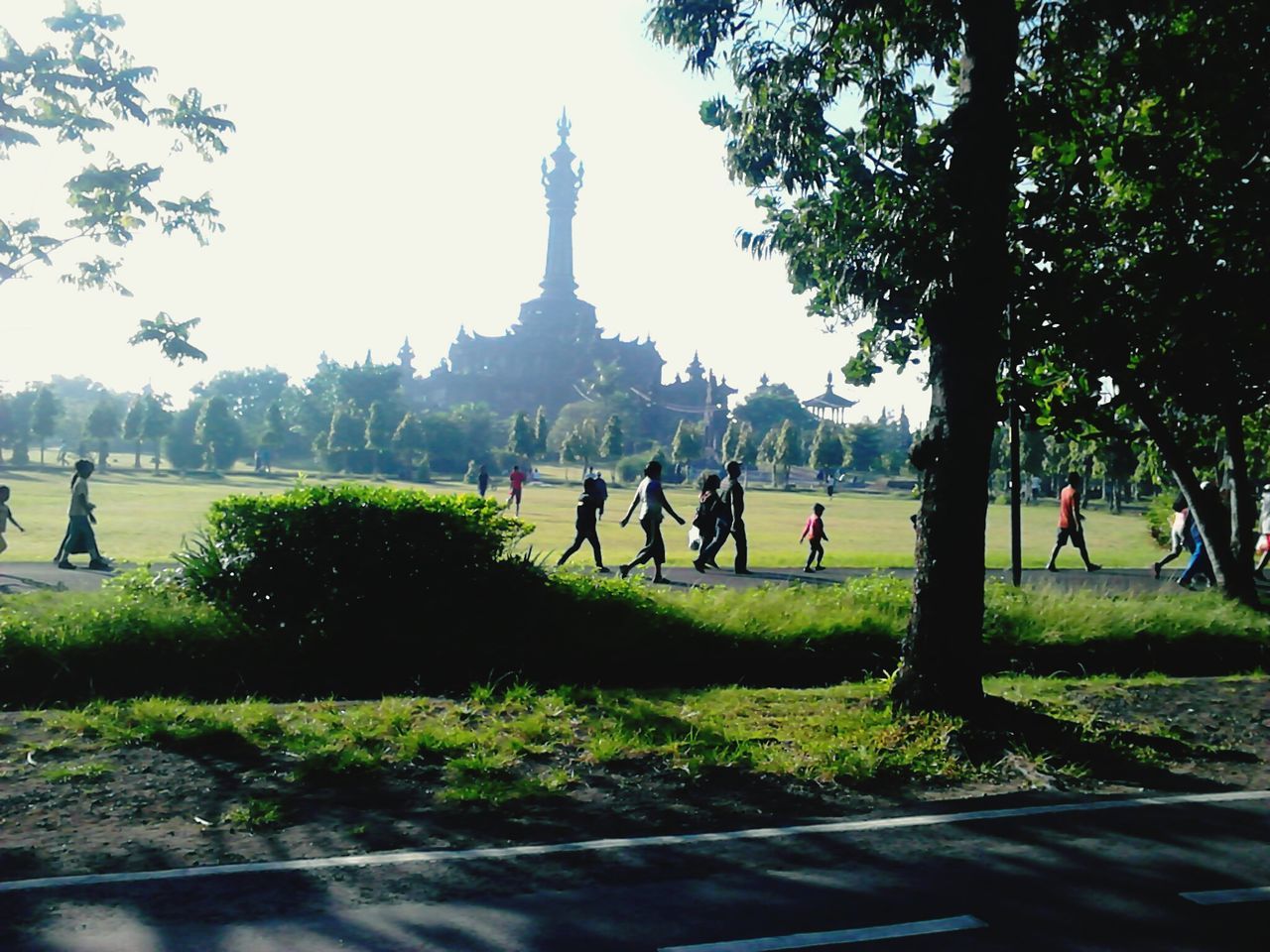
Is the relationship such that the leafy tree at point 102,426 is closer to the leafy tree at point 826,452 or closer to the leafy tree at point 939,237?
the leafy tree at point 826,452

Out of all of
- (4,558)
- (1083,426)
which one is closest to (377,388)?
(4,558)

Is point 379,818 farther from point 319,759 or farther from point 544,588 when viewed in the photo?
point 544,588

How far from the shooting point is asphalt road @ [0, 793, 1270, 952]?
11.9 ft

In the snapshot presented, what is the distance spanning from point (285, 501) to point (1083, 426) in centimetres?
852

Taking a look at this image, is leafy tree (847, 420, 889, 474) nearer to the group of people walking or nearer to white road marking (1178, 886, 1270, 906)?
the group of people walking

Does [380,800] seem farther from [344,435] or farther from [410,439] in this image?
[344,435]

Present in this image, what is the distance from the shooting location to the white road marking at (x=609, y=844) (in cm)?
409

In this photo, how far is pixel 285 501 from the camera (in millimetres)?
8570

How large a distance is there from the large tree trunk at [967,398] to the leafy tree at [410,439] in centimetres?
6394

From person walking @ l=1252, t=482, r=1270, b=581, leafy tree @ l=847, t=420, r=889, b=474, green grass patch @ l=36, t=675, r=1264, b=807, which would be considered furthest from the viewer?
leafy tree @ l=847, t=420, r=889, b=474

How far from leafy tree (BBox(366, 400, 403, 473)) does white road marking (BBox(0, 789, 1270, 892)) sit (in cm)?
6643

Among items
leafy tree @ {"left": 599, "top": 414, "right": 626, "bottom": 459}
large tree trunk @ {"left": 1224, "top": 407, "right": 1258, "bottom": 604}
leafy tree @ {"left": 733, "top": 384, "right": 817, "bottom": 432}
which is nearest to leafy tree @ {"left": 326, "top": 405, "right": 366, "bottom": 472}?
leafy tree @ {"left": 599, "top": 414, "right": 626, "bottom": 459}

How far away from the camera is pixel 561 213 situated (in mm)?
126500

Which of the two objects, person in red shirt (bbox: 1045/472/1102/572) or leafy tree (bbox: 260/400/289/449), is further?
leafy tree (bbox: 260/400/289/449)
